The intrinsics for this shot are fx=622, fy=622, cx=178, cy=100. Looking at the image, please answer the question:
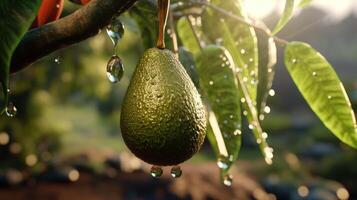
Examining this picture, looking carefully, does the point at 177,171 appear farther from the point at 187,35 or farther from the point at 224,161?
the point at 187,35

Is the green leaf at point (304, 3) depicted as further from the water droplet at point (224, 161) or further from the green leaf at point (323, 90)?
the water droplet at point (224, 161)

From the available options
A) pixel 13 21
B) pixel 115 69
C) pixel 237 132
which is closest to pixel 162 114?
pixel 115 69


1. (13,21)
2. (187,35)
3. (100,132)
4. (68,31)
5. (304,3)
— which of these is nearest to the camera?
(13,21)

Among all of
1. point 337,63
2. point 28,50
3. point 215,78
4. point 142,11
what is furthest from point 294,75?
point 337,63

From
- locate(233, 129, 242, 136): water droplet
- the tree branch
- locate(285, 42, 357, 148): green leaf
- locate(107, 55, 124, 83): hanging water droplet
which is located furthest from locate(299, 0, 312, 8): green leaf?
the tree branch

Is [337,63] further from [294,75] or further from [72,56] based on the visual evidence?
[294,75]

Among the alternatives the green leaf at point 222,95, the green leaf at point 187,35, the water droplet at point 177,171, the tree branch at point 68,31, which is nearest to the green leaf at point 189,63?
the green leaf at point 222,95

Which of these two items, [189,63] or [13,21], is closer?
[13,21]
